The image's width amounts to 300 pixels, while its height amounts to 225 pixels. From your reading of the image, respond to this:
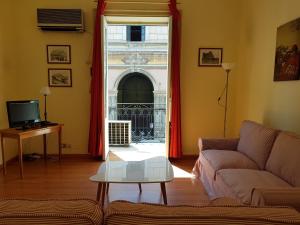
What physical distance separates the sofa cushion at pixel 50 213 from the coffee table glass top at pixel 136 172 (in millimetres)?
1503

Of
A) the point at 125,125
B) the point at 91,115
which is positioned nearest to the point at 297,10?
the point at 91,115

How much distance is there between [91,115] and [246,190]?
295 centimetres

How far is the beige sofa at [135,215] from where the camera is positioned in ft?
2.44

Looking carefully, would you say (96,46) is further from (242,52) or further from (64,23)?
(242,52)

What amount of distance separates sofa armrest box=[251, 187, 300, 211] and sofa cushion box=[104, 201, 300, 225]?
71cm

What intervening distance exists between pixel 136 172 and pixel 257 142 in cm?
136

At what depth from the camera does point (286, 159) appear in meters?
2.18

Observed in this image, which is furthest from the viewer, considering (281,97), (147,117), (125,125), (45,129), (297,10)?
(147,117)

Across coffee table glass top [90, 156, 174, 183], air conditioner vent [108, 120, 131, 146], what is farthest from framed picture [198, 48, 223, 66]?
air conditioner vent [108, 120, 131, 146]

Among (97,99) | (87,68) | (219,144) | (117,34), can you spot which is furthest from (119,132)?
(117,34)

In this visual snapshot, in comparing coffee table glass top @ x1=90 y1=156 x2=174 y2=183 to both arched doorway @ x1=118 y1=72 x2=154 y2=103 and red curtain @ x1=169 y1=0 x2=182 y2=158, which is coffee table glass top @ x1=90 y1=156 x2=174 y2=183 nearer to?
red curtain @ x1=169 y1=0 x2=182 y2=158

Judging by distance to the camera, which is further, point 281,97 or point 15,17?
point 15,17

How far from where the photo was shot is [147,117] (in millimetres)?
7543

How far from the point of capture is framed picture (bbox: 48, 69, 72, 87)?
4266 mm
